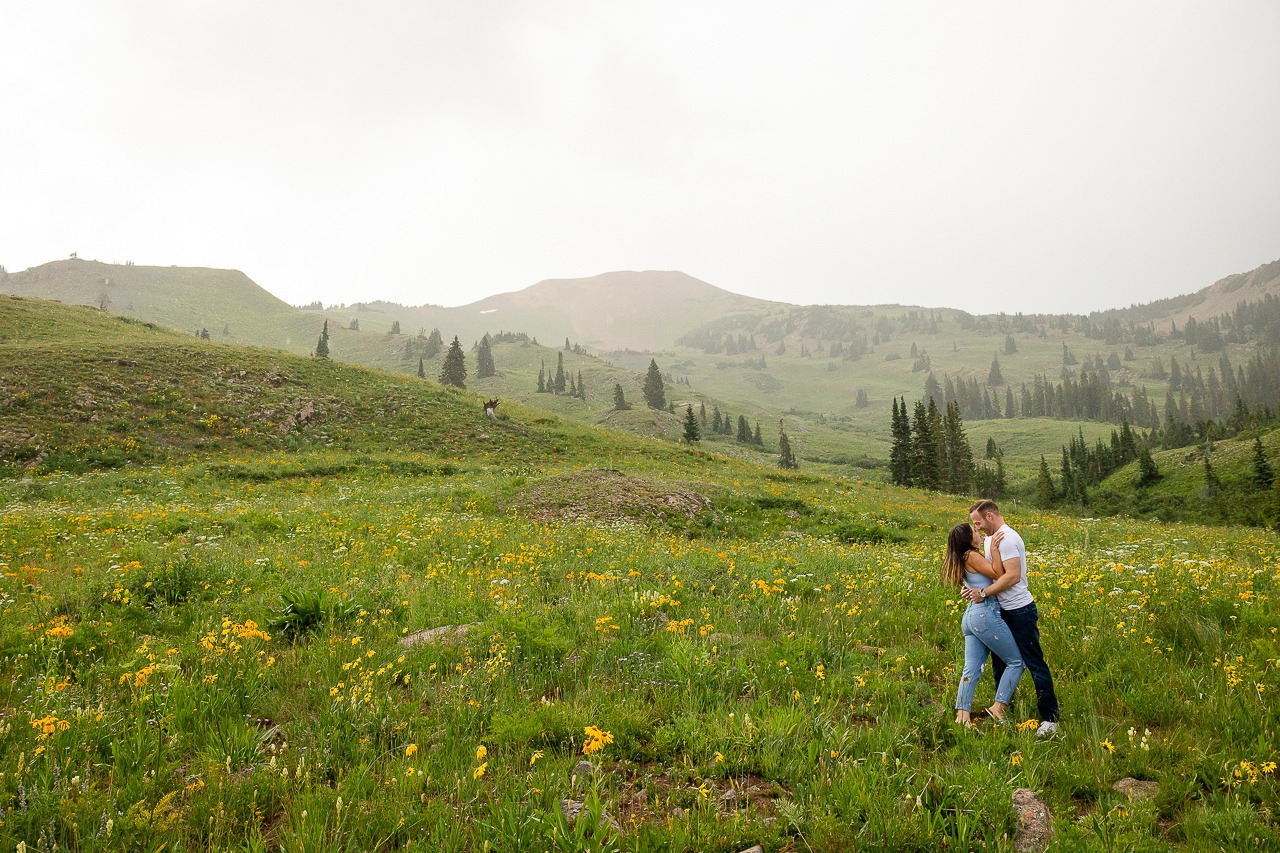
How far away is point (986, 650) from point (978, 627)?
1.16 feet

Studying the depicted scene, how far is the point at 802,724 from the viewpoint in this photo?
4859 mm

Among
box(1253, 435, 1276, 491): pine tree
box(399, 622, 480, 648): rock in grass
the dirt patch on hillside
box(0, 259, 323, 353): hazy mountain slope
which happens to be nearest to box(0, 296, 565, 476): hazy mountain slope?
the dirt patch on hillside

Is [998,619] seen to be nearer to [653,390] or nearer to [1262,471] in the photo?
[1262,471]

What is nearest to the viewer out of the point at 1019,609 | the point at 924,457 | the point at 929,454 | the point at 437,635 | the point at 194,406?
the point at 1019,609

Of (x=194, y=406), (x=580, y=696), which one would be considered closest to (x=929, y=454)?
(x=194, y=406)

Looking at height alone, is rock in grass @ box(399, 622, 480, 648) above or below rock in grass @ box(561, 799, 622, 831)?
below

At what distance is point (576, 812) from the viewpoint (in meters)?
3.88

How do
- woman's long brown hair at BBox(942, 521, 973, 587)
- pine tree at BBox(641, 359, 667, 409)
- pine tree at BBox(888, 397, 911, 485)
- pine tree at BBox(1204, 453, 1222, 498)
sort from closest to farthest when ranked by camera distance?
woman's long brown hair at BBox(942, 521, 973, 587) → pine tree at BBox(1204, 453, 1222, 498) → pine tree at BBox(888, 397, 911, 485) → pine tree at BBox(641, 359, 667, 409)

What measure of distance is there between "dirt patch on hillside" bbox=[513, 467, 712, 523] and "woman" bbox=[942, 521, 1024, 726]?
12504 millimetres

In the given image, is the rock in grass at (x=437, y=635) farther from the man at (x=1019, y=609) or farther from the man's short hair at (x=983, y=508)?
the man's short hair at (x=983, y=508)

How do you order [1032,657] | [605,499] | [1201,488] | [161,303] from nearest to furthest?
[1032,657]
[605,499]
[1201,488]
[161,303]

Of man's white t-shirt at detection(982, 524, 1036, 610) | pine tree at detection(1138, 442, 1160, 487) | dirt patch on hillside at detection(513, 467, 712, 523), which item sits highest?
man's white t-shirt at detection(982, 524, 1036, 610)

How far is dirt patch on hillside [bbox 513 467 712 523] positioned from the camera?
18.6m

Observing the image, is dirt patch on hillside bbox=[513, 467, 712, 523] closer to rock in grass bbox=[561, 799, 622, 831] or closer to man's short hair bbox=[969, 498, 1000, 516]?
man's short hair bbox=[969, 498, 1000, 516]
